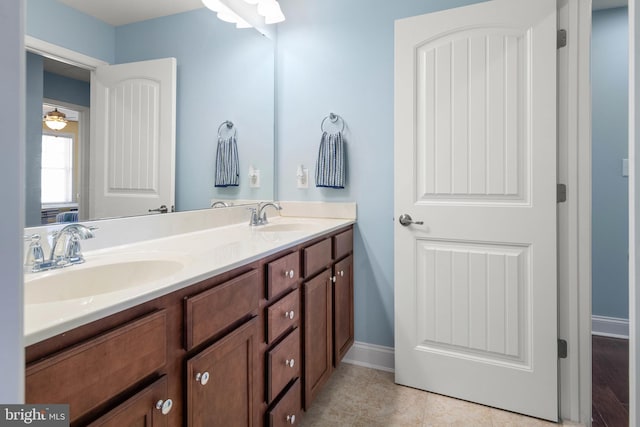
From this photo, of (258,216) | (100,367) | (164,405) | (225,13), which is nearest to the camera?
(100,367)

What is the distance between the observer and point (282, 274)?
1.35m

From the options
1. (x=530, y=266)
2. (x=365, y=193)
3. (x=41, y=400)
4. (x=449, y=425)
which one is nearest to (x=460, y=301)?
(x=530, y=266)

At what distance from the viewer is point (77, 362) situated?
0.62 metres

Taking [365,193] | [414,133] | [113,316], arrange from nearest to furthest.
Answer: [113,316]
[414,133]
[365,193]

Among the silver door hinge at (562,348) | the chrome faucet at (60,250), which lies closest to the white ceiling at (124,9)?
the chrome faucet at (60,250)

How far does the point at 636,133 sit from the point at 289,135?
184 centimetres

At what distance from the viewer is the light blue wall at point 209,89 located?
1508mm

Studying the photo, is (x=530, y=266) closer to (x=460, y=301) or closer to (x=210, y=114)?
(x=460, y=301)

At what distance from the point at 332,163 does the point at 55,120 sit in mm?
1365

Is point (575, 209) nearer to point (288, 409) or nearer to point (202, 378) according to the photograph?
point (288, 409)

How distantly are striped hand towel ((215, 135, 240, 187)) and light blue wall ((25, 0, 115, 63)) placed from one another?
0.72m

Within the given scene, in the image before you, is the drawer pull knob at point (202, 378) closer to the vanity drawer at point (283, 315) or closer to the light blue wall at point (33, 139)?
the vanity drawer at point (283, 315)

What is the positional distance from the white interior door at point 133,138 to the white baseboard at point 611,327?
305cm

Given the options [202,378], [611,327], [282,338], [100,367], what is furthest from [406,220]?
[611,327]
